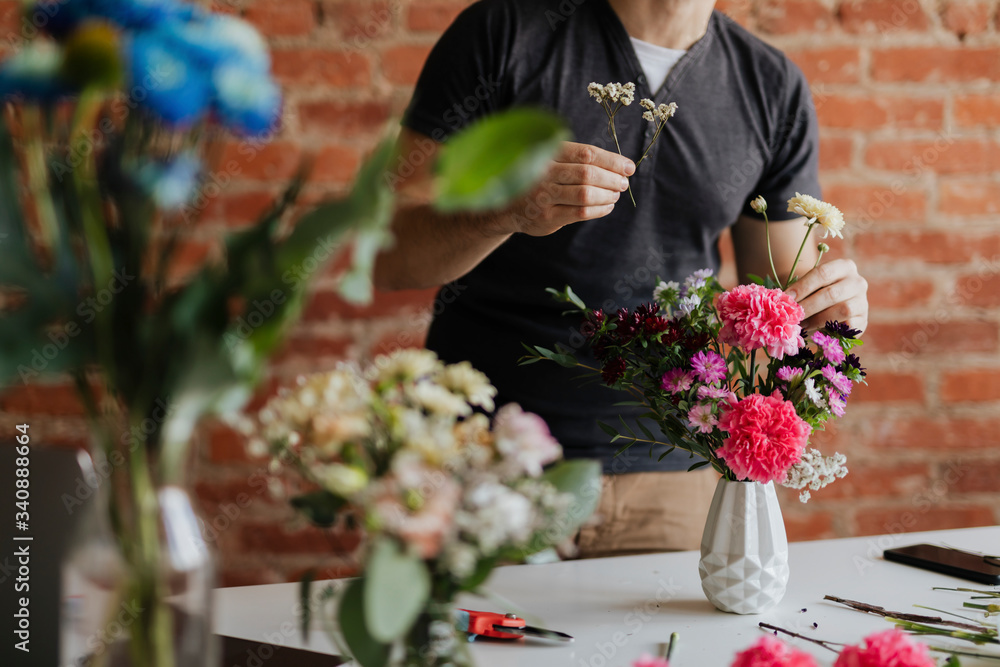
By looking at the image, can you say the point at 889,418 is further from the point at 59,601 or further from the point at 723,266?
the point at 59,601

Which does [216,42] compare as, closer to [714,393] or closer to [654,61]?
[714,393]

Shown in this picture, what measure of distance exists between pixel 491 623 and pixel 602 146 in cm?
68

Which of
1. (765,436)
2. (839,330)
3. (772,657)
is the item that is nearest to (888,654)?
(772,657)

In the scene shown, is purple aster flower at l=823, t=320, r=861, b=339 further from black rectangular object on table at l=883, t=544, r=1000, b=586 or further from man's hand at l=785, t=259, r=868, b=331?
black rectangular object on table at l=883, t=544, r=1000, b=586

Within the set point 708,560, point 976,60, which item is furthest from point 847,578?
point 976,60

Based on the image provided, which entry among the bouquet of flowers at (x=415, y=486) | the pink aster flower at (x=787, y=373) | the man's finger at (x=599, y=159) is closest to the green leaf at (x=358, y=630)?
the bouquet of flowers at (x=415, y=486)

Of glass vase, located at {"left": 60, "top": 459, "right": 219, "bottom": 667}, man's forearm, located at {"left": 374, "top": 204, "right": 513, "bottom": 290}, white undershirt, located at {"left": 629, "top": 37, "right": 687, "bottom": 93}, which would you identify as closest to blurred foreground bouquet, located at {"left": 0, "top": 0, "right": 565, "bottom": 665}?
glass vase, located at {"left": 60, "top": 459, "right": 219, "bottom": 667}

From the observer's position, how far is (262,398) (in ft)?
4.54

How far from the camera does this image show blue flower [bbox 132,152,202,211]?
1.13 feet

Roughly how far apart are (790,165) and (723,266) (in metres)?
0.28

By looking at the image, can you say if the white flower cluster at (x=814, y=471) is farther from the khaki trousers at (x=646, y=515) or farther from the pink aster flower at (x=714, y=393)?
the khaki trousers at (x=646, y=515)

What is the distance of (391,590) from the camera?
0.36 meters

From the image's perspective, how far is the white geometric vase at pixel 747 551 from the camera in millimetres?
707

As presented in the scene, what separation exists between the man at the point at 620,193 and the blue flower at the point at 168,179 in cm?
67
